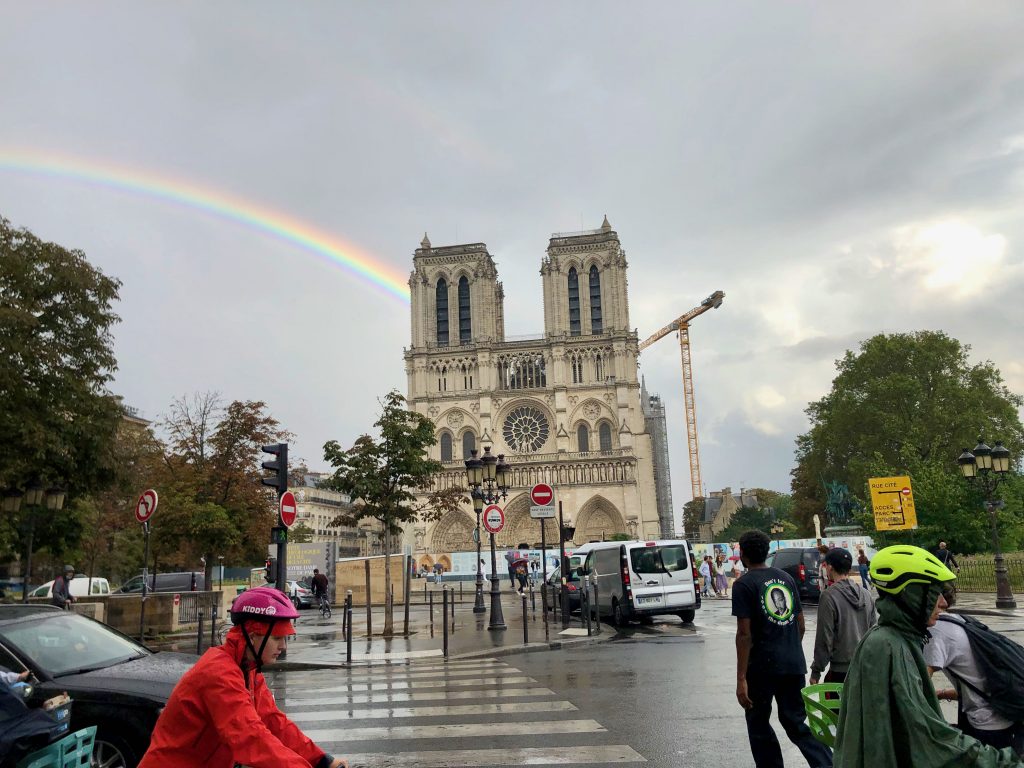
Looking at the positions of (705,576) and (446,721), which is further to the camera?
(705,576)

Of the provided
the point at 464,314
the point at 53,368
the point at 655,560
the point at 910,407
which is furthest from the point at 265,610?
the point at 464,314

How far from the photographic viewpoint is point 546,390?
69812 mm

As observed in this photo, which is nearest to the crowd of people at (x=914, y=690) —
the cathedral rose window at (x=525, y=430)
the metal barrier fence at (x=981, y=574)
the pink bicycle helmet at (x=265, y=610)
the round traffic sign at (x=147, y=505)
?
the pink bicycle helmet at (x=265, y=610)

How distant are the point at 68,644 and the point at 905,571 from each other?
231 inches

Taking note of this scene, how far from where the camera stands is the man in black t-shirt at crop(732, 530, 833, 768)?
4.72 m

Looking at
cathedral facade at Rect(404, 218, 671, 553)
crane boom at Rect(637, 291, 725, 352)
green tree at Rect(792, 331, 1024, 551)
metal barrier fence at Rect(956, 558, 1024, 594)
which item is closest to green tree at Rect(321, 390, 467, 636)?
metal barrier fence at Rect(956, 558, 1024, 594)

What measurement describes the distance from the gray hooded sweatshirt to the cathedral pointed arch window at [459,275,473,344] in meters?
67.4

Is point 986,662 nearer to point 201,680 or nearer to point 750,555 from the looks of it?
point 750,555

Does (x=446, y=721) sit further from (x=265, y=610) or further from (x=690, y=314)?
(x=690, y=314)

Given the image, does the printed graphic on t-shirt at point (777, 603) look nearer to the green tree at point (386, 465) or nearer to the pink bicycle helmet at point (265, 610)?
the pink bicycle helmet at point (265, 610)

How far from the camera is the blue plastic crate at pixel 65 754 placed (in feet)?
10.7

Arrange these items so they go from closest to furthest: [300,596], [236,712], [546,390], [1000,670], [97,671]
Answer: [236,712], [1000,670], [97,671], [300,596], [546,390]

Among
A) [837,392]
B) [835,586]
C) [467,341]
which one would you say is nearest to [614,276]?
[467,341]

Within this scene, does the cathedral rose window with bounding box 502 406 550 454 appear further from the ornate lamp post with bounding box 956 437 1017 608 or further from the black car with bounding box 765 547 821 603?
the ornate lamp post with bounding box 956 437 1017 608
